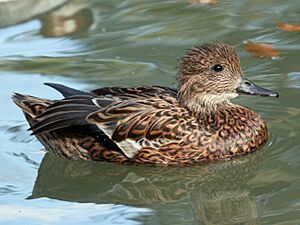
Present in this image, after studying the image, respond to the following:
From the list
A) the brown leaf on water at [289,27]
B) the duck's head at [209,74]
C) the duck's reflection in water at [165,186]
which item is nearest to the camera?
the duck's reflection in water at [165,186]

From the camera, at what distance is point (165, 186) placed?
812cm

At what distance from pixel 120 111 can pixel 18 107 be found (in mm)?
1500

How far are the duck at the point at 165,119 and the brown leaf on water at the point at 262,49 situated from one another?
1.63 meters

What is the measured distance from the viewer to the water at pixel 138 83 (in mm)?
7605

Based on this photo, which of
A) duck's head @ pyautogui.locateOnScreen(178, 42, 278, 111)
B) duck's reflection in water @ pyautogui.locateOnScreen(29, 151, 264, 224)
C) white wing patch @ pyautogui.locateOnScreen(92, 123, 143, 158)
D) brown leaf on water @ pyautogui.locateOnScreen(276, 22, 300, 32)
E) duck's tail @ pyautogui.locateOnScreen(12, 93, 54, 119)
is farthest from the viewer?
brown leaf on water @ pyautogui.locateOnScreen(276, 22, 300, 32)

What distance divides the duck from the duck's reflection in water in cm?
10

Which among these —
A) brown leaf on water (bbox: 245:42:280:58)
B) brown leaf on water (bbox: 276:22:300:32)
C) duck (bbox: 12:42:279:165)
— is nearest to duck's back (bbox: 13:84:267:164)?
duck (bbox: 12:42:279:165)

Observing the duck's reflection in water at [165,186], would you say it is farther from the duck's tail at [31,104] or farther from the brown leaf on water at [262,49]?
the brown leaf on water at [262,49]

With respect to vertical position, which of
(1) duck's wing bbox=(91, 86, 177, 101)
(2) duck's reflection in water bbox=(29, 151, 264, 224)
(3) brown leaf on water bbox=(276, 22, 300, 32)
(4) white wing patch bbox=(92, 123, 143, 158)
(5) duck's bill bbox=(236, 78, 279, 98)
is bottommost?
(2) duck's reflection in water bbox=(29, 151, 264, 224)

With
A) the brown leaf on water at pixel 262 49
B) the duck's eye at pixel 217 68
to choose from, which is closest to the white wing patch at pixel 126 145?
the duck's eye at pixel 217 68

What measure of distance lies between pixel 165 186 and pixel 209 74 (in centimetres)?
119

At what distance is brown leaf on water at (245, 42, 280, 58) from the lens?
10505 mm

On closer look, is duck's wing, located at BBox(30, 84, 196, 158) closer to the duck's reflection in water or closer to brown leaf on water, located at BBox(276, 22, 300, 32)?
the duck's reflection in water

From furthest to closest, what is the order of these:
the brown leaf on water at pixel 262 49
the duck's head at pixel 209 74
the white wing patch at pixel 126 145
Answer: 1. the brown leaf on water at pixel 262 49
2. the duck's head at pixel 209 74
3. the white wing patch at pixel 126 145
